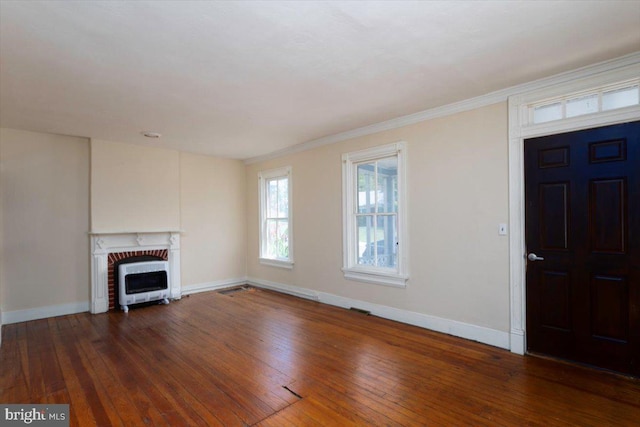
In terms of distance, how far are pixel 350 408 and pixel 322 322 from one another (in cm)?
188

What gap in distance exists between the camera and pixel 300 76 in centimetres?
282

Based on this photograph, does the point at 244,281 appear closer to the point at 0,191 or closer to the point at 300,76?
the point at 0,191

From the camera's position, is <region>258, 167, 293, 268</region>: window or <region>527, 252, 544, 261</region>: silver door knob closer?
<region>527, 252, 544, 261</region>: silver door knob

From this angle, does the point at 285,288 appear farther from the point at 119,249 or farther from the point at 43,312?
the point at 43,312

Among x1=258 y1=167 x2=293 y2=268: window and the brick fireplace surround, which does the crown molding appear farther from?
the brick fireplace surround

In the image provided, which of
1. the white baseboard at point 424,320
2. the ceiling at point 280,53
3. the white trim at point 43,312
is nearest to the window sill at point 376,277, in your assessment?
the white baseboard at point 424,320

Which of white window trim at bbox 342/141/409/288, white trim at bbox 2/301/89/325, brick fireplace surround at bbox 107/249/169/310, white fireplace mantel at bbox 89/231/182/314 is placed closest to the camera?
white window trim at bbox 342/141/409/288

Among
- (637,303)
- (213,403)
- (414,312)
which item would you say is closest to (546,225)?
(637,303)

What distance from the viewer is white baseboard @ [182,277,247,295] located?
5.83 m

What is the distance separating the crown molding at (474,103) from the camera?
2645 mm

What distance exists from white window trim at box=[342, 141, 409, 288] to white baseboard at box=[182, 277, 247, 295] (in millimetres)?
2755

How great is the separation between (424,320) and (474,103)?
99.5 inches

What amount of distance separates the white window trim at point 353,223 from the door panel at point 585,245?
1.32 metres

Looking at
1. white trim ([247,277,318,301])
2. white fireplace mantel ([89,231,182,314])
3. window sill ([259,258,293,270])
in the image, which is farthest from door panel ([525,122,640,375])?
white fireplace mantel ([89,231,182,314])
